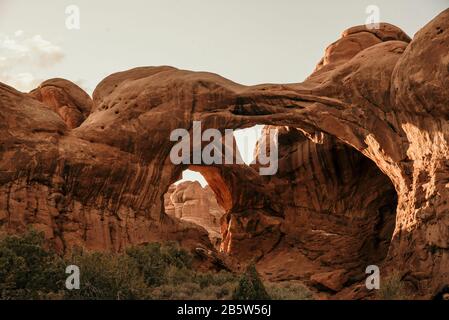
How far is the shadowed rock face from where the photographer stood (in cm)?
2380

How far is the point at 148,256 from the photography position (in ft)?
73.2

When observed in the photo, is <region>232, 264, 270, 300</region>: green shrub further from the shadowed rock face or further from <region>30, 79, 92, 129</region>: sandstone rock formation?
<region>30, 79, 92, 129</region>: sandstone rock formation

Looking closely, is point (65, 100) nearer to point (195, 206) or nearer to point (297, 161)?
point (297, 161)

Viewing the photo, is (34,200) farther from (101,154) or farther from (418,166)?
(418,166)

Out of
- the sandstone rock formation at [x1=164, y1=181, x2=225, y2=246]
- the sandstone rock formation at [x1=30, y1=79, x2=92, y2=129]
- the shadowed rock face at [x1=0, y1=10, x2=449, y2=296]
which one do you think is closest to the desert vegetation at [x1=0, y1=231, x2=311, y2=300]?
the shadowed rock face at [x1=0, y1=10, x2=449, y2=296]

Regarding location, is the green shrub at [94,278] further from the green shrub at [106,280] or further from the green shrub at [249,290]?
the green shrub at [249,290]

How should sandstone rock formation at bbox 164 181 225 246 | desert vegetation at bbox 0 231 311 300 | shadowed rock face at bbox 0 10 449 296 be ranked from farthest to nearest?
sandstone rock formation at bbox 164 181 225 246 → shadowed rock face at bbox 0 10 449 296 → desert vegetation at bbox 0 231 311 300

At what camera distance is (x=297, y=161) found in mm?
33906

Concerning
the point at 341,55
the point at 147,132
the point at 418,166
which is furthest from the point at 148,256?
the point at 341,55

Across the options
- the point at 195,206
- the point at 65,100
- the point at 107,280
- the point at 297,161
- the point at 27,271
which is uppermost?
the point at 65,100

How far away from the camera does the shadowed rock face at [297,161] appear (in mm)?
23797

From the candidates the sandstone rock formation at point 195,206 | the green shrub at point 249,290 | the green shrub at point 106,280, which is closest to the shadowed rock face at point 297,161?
the green shrub at point 106,280

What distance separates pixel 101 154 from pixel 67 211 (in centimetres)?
229

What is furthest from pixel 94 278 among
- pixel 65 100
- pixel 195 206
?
pixel 195 206
